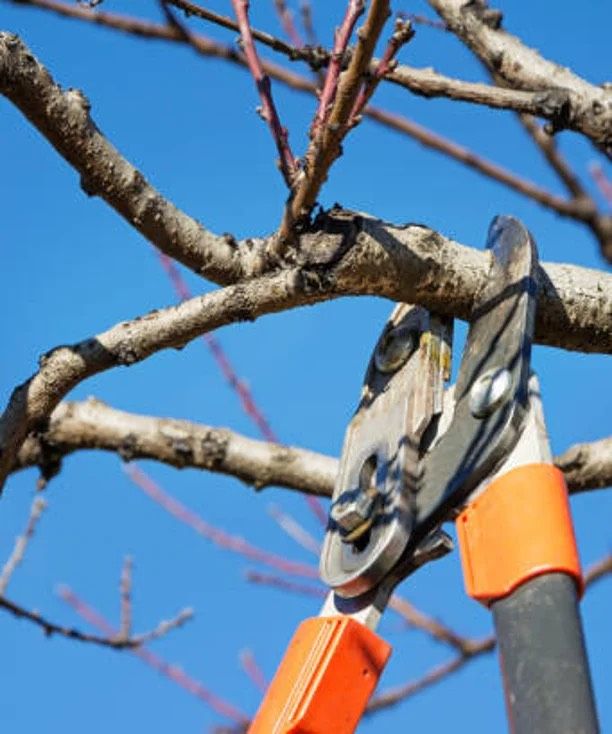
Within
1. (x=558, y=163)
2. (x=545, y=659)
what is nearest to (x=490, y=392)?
(x=545, y=659)

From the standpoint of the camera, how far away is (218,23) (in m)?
1.52

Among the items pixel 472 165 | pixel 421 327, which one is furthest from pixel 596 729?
pixel 472 165

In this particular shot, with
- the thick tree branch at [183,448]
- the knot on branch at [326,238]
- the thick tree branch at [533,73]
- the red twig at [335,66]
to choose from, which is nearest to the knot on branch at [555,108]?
the thick tree branch at [533,73]

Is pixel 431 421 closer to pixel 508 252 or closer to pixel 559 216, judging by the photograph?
pixel 508 252

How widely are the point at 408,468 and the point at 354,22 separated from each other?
0.49 metres

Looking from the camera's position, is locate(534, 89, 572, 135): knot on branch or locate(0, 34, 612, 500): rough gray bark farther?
locate(534, 89, 572, 135): knot on branch

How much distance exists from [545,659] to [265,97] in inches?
22.6

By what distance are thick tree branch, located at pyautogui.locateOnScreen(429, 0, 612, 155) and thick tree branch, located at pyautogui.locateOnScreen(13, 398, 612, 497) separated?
27.5 inches

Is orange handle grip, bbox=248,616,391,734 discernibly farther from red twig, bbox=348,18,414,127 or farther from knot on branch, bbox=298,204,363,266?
red twig, bbox=348,18,414,127

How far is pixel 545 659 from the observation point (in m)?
1.13

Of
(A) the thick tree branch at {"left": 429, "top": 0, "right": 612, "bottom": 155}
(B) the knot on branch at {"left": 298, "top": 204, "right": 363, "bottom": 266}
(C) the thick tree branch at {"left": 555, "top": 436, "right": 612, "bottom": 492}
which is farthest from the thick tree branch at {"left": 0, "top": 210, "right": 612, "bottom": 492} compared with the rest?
(C) the thick tree branch at {"left": 555, "top": 436, "right": 612, "bottom": 492}

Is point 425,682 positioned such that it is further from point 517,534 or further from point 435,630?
point 517,534

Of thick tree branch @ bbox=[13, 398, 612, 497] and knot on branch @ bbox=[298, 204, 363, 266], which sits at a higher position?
thick tree branch @ bbox=[13, 398, 612, 497]

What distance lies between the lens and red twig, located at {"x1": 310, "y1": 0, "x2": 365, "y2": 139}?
1131 mm
